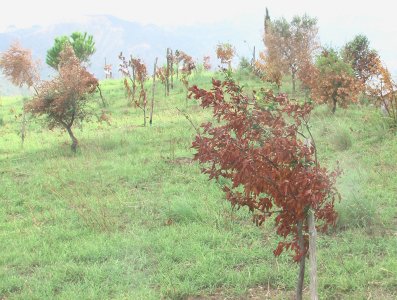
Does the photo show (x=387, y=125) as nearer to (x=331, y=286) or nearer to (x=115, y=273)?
(x=331, y=286)

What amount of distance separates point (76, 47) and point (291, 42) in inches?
691

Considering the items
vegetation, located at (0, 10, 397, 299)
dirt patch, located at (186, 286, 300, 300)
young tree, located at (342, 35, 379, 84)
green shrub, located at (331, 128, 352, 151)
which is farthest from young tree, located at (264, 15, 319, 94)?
dirt patch, located at (186, 286, 300, 300)

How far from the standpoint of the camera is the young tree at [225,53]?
990 inches

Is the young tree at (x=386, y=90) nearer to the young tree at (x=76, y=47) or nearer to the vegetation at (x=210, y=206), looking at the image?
the vegetation at (x=210, y=206)

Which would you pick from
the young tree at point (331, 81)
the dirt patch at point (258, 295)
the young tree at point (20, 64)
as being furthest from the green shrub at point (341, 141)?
the young tree at point (20, 64)

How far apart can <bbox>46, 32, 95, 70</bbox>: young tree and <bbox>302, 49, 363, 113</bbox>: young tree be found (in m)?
21.0

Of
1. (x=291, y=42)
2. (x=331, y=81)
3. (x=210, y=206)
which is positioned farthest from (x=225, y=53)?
(x=210, y=206)

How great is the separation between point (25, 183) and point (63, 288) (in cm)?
505

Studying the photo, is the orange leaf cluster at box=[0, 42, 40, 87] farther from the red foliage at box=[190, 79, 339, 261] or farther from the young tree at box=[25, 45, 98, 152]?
the red foliage at box=[190, 79, 339, 261]

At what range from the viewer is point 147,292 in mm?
4582

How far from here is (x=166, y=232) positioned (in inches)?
241

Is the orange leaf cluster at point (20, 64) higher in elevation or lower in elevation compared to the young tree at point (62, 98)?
higher

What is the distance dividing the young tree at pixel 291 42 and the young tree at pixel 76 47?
15172 mm

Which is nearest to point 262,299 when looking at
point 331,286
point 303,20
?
point 331,286
